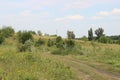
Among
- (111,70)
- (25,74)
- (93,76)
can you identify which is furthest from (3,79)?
(111,70)

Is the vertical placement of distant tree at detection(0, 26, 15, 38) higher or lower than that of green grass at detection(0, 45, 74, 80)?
higher

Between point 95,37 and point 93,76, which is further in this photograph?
point 95,37

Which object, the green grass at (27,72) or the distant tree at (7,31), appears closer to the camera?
the green grass at (27,72)

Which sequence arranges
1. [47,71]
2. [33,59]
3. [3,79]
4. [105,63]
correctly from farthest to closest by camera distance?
[105,63] → [33,59] → [47,71] → [3,79]

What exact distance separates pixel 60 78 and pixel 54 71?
30.0 inches

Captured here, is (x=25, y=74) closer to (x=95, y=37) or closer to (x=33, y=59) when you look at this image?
(x=33, y=59)

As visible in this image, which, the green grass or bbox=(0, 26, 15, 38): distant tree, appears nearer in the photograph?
the green grass

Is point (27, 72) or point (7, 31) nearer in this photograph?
point (27, 72)

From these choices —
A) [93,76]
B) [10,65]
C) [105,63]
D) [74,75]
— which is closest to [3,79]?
[10,65]

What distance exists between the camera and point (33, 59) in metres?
14.4

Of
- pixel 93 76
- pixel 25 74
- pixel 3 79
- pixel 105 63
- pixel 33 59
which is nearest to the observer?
pixel 3 79

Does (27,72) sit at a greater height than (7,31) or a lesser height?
lesser

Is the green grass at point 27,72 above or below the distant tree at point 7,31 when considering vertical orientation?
below

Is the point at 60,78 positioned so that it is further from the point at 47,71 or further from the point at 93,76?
the point at 93,76
